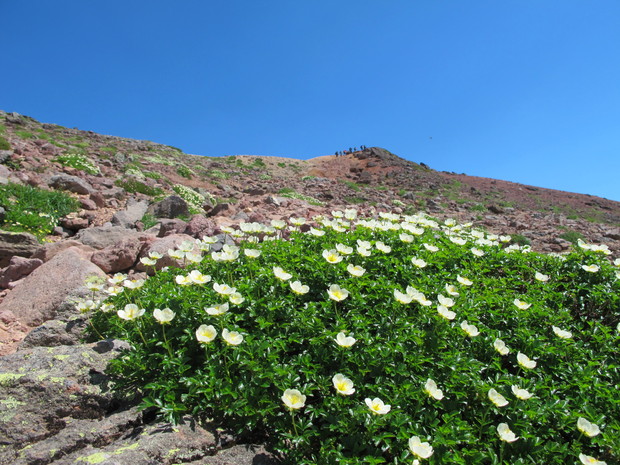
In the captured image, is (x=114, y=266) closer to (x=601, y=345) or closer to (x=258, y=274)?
(x=258, y=274)

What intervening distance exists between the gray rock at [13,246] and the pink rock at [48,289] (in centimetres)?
143

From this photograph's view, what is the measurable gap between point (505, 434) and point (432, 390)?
0.47m

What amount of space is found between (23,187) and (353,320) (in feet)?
32.3

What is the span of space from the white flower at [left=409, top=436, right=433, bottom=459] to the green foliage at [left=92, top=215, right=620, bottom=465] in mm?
84

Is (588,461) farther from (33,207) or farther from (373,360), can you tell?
(33,207)

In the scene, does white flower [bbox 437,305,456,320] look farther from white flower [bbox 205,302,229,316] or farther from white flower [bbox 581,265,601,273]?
white flower [bbox 581,265,601,273]

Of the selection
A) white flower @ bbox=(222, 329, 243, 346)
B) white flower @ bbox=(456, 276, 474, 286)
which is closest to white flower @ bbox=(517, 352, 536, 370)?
white flower @ bbox=(456, 276, 474, 286)

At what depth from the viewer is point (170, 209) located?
385 inches

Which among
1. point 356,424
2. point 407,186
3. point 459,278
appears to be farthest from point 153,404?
point 407,186

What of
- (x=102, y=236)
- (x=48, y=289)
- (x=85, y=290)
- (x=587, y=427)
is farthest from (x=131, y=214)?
(x=587, y=427)

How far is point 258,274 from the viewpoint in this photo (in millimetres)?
3781

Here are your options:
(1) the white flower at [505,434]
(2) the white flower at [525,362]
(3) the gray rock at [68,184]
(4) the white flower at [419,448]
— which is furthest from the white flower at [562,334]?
(3) the gray rock at [68,184]

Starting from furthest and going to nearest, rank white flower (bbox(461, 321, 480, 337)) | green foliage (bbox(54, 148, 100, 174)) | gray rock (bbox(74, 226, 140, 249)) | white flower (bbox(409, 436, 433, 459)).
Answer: green foliage (bbox(54, 148, 100, 174)) → gray rock (bbox(74, 226, 140, 249)) → white flower (bbox(461, 321, 480, 337)) → white flower (bbox(409, 436, 433, 459))

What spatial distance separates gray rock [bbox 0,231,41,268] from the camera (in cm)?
648
